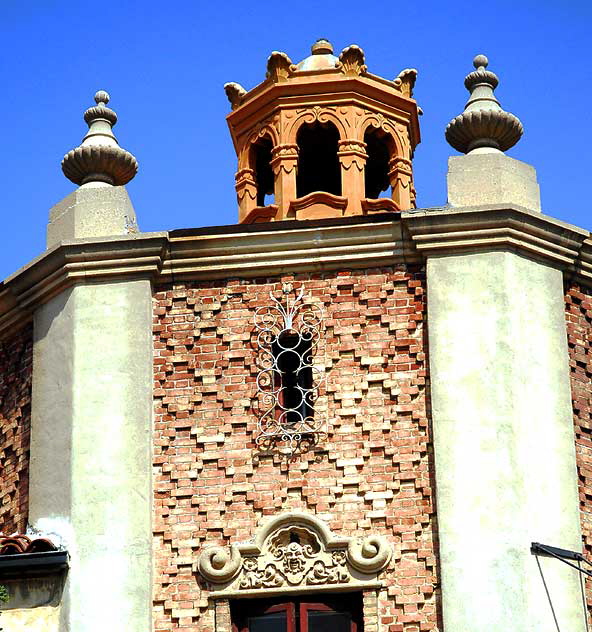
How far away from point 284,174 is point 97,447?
4.21 metres

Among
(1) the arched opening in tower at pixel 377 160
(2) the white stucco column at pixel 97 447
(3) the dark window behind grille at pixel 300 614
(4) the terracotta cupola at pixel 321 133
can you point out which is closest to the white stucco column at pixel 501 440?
(3) the dark window behind grille at pixel 300 614

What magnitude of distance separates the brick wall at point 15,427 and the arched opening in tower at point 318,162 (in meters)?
3.87

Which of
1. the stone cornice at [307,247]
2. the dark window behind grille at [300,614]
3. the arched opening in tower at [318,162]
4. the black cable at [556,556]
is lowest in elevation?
the dark window behind grille at [300,614]

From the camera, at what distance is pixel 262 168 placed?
25891 mm

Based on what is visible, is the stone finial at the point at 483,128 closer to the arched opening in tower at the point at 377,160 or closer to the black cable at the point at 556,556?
the arched opening in tower at the point at 377,160

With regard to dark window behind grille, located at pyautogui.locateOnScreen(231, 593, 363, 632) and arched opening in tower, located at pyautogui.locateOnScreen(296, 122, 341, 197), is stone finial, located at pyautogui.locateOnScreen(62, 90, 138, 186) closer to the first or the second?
arched opening in tower, located at pyautogui.locateOnScreen(296, 122, 341, 197)

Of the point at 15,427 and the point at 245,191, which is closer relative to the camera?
the point at 15,427

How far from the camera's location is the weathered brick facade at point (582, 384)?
22.0 meters

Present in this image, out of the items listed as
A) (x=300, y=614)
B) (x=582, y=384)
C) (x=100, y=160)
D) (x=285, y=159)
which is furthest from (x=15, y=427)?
(x=582, y=384)

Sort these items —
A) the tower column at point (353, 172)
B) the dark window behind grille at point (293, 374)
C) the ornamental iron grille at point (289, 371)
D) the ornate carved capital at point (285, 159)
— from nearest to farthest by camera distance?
the ornamental iron grille at point (289, 371), the dark window behind grille at point (293, 374), the tower column at point (353, 172), the ornate carved capital at point (285, 159)

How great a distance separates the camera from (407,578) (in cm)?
2131

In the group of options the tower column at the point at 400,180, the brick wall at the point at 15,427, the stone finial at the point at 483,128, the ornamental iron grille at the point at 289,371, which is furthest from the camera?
the tower column at the point at 400,180

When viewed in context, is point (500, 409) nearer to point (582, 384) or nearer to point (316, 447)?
point (582, 384)

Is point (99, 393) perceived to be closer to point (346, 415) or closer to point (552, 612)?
point (346, 415)
